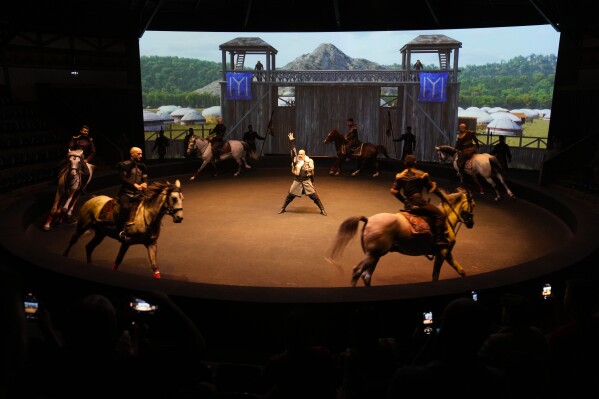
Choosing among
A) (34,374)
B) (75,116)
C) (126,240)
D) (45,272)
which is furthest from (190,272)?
(75,116)

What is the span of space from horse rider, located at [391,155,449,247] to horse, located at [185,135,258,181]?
35.5 ft

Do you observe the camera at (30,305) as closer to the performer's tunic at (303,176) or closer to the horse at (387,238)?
the horse at (387,238)

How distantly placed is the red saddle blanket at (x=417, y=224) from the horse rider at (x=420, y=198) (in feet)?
0.24

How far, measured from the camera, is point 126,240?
8.26 m

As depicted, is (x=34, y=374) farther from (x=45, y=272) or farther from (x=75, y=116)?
(x=75, y=116)

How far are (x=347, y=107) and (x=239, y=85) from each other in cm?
520

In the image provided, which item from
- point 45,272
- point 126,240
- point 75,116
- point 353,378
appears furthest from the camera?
point 75,116

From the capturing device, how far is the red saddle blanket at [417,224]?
7.73 m

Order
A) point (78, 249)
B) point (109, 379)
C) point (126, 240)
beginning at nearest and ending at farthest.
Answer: point (109, 379)
point (126, 240)
point (78, 249)

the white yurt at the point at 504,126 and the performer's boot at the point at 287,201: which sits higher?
the white yurt at the point at 504,126

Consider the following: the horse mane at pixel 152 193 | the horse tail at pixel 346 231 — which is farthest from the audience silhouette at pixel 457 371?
the horse mane at pixel 152 193

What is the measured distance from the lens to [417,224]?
7762 mm

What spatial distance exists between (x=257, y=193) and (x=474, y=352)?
45.6ft

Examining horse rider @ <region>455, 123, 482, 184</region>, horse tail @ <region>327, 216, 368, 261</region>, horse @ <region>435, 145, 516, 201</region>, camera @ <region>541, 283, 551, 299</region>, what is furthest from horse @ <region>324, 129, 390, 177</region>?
camera @ <region>541, 283, 551, 299</region>
